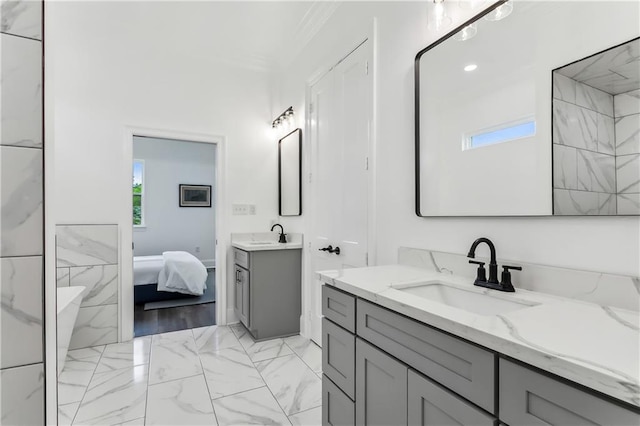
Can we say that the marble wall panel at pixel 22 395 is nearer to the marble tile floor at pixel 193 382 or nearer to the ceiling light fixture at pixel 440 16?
the marble tile floor at pixel 193 382

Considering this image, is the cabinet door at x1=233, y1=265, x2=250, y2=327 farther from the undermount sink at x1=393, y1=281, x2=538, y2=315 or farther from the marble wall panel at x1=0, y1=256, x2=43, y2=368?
the marble wall panel at x1=0, y1=256, x2=43, y2=368

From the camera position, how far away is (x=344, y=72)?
241 centimetres

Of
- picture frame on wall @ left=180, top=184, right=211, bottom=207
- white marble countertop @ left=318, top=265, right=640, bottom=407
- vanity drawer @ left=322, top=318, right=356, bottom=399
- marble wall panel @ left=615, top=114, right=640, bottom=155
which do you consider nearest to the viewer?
white marble countertop @ left=318, top=265, right=640, bottom=407

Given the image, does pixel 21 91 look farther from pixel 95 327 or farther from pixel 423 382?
pixel 95 327

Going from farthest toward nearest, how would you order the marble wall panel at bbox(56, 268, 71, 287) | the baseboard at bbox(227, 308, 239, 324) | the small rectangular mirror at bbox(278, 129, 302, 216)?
1. the baseboard at bbox(227, 308, 239, 324)
2. the small rectangular mirror at bbox(278, 129, 302, 216)
3. the marble wall panel at bbox(56, 268, 71, 287)

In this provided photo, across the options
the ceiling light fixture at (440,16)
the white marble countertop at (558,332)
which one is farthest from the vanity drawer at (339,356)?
the ceiling light fixture at (440,16)

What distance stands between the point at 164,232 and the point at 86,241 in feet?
11.2

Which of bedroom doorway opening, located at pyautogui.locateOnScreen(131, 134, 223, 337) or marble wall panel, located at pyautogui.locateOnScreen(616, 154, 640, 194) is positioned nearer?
marble wall panel, located at pyautogui.locateOnScreen(616, 154, 640, 194)

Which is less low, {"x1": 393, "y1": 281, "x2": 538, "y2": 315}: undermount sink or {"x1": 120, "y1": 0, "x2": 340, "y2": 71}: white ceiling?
{"x1": 120, "y1": 0, "x2": 340, "y2": 71}: white ceiling

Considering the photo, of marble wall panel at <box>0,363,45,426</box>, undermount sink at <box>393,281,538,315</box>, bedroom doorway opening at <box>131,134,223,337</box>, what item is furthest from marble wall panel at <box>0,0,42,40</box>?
bedroom doorway opening at <box>131,134,223,337</box>

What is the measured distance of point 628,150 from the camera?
0.91m

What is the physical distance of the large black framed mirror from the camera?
1004 mm

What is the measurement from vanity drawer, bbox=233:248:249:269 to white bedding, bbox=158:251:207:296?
3.86ft

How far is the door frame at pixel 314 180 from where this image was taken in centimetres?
204
